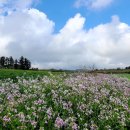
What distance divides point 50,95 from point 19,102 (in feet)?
6.39

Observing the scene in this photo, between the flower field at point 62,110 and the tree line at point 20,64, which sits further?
the tree line at point 20,64

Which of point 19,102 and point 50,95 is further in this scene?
point 50,95

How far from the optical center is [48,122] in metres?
9.45

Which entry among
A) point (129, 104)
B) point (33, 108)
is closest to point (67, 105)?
point (33, 108)

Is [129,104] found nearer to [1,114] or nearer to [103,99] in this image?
[103,99]

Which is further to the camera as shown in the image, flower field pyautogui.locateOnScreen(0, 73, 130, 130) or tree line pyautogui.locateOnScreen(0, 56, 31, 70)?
tree line pyautogui.locateOnScreen(0, 56, 31, 70)

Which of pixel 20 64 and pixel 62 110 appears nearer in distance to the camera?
pixel 62 110

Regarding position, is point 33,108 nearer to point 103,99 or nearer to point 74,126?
point 74,126

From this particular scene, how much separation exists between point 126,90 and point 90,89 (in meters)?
3.33

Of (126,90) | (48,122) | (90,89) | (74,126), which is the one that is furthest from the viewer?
(126,90)

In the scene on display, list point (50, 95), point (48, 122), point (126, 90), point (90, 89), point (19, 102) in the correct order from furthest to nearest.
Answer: point (126, 90) < point (90, 89) < point (50, 95) < point (19, 102) < point (48, 122)

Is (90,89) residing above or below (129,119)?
above

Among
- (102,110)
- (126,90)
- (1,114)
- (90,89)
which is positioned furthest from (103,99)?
(1,114)

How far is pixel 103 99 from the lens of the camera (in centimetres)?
1290
